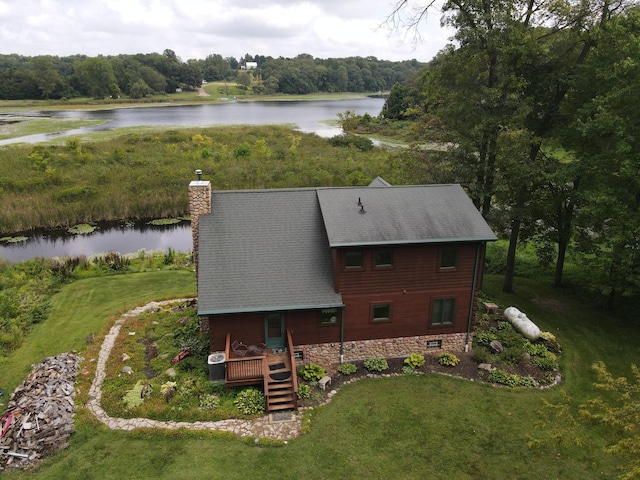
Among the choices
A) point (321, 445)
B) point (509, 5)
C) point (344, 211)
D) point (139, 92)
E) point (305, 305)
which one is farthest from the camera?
point (139, 92)

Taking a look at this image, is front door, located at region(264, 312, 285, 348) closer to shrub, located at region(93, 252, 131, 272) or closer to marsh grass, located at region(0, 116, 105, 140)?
shrub, located at region(93, 252, 131, 272)

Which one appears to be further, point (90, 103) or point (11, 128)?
point (90, 103)

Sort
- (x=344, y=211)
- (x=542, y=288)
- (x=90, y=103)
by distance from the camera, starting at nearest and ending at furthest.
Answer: (x=344, y=211), (x=542, y=288), (x=90, y=103)

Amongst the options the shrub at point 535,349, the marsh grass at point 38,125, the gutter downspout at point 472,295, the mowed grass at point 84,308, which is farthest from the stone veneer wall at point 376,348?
the marsh grass at point 38,125

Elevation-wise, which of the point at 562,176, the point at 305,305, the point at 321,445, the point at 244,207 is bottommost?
the point at 321,445

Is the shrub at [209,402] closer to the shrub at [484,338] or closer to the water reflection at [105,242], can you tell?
the shrub at [484,338]

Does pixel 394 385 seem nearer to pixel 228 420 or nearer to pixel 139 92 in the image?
pixel 228 420

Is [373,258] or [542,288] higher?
[373,258]

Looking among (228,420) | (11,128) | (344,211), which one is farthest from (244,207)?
(11,128)
